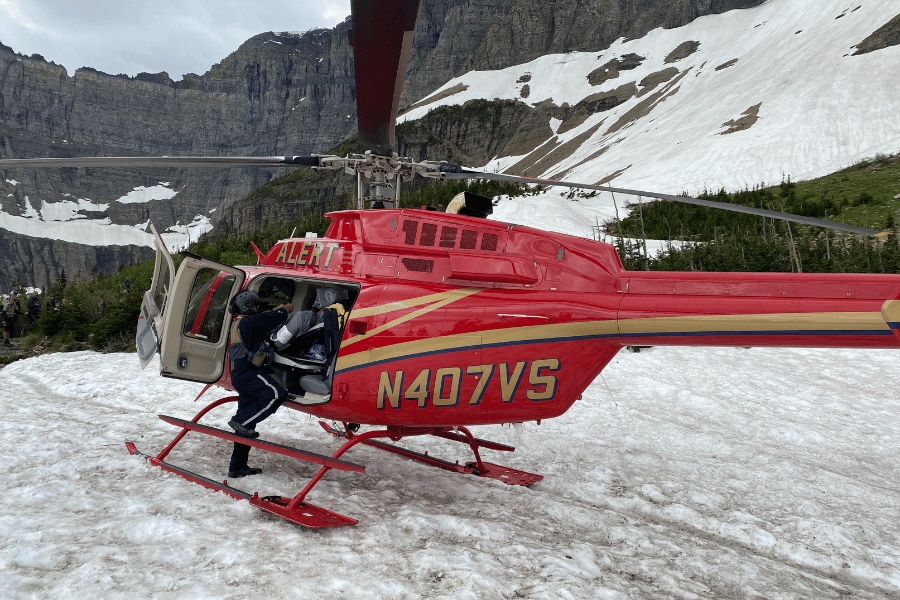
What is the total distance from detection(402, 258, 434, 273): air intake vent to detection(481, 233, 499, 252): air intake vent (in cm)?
56

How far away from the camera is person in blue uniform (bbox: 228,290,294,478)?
17.3 feet

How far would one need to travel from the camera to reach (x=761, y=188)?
144ft

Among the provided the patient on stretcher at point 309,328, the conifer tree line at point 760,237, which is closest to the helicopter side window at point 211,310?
the patient on stretcher at point 309,328

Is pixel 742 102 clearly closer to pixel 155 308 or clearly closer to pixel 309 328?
pixel 309 328

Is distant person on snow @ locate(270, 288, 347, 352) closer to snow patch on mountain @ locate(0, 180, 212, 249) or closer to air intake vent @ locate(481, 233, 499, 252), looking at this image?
air intake vent @ locate(481, 233, 499, 252)

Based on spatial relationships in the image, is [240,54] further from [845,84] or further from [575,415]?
[575,415]

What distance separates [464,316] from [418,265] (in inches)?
30.5

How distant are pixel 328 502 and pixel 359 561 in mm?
1280

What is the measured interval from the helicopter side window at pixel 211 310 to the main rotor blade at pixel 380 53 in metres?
2.50

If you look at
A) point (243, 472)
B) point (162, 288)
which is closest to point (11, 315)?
point (162, 288)

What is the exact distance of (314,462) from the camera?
194 inches

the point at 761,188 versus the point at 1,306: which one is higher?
the point at 761,188

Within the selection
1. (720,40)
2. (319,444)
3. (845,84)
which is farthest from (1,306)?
(720,40)

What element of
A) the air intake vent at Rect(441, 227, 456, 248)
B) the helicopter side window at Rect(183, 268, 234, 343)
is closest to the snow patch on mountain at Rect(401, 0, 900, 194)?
the air intake vent at Rect(441, 227, 456, 248)
